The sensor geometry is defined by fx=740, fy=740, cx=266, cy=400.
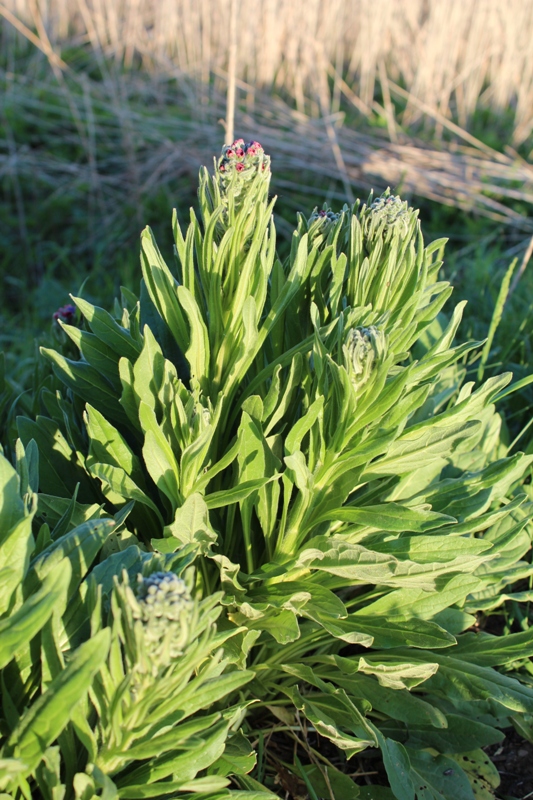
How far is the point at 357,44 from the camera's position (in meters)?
6.56

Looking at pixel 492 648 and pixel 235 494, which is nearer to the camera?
pixel 235 494

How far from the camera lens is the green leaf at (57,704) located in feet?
3.51

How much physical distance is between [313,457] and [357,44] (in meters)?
5.96

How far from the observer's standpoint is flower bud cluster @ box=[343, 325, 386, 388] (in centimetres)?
138

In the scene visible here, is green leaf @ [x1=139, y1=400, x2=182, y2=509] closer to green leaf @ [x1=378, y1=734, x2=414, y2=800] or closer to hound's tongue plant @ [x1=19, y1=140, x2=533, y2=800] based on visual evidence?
hound's tongue plant @ [x1=19, y1=140, x2=533, y2=800]

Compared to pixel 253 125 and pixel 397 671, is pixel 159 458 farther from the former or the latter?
pixel 253 125

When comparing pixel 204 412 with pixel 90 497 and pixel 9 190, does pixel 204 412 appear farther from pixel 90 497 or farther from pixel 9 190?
pixel 9 190

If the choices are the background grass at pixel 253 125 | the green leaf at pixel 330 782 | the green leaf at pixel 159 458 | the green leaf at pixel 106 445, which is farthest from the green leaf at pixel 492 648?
the background grass at pixel 253 125

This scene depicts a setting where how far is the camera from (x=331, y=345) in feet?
5.29

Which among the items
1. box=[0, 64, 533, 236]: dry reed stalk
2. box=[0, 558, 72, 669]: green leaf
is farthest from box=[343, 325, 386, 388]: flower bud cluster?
box=[0, 64, 533, 236]: dry reed stalk

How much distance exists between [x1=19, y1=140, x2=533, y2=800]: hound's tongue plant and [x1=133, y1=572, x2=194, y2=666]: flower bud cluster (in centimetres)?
26

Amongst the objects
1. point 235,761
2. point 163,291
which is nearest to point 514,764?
point 235,761

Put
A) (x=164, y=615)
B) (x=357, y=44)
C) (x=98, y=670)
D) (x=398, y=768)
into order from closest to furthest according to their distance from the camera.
→ 1. (x=164, y=615)
2. (x=98, y=670)
3. (x=398, y=768)
4. (x=357, y=44)

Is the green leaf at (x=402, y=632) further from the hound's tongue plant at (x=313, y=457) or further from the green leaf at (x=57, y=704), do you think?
the green leaf at (x=57, y=704)
